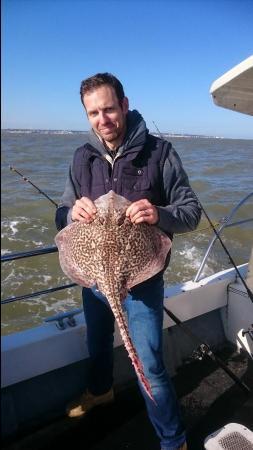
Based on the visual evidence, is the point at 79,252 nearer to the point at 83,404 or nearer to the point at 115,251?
the point at 115,251

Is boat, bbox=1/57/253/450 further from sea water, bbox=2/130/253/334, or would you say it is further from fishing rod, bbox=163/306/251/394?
sea water, bbox=2/130/253/334

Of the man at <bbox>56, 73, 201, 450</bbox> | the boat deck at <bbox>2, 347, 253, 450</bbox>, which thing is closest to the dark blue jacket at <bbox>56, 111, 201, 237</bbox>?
the man at <bbox>56, 73, 201, 450</bbox>

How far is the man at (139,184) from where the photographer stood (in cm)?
234

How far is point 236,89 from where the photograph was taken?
2.63m

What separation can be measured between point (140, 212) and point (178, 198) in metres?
0.46

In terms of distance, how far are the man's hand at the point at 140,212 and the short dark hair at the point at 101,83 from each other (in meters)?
0.75

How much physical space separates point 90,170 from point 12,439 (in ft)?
7.43

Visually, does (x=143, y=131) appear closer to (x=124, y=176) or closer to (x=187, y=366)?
(x=124, y=176)

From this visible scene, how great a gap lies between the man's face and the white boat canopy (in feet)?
2.24

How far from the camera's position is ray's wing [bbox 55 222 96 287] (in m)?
2.14

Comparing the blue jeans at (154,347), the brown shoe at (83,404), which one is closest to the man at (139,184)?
the blue jeans at (154,347)

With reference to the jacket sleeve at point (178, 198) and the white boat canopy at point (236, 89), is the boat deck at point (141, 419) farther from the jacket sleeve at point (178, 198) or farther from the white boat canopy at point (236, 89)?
the white boat canopy at point (236, 89)

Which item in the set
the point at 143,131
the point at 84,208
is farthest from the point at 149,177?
the point at 84,208

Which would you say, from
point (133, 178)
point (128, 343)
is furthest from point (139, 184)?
point (128, 343)
